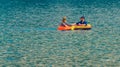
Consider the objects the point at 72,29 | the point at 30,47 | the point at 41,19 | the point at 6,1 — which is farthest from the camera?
the point at 6,1

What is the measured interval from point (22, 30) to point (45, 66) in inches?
977

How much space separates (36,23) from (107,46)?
25.4m

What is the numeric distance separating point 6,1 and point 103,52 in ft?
304

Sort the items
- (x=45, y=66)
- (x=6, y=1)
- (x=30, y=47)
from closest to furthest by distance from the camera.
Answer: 1. (x=45, y=66)
2. (x=30, y=47)
3. (x=6, y=1)

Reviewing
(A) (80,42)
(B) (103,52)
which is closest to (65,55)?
(B) (103,52)

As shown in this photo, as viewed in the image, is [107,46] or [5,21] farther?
[5,21]

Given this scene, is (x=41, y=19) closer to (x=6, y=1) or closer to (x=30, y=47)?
(x=30, y=47)

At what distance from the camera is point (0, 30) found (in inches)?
2805

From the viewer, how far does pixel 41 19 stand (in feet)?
294

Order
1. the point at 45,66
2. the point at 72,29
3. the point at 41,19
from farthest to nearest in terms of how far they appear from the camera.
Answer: the point at 41,19, the point at 72,29, the point at 45,66

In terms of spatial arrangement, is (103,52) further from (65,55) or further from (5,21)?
(5,21)

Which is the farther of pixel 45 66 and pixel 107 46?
pixel 107 46

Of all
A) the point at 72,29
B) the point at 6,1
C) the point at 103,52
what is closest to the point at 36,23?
the point at 72,29

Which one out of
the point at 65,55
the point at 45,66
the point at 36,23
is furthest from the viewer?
the point at 36,23
